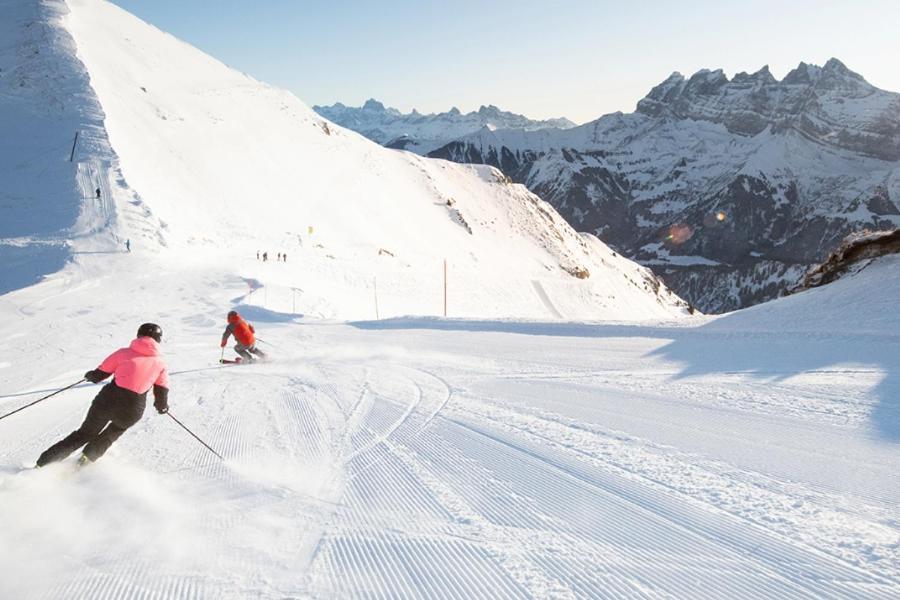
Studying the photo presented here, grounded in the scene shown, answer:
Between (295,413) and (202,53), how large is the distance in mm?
87045

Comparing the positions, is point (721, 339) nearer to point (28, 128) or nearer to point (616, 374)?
point (616, 374)

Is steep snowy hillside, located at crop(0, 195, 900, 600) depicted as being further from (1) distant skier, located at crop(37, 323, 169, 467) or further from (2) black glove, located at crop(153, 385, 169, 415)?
(2) black glove, located at crop(153, 385, 169, 415)

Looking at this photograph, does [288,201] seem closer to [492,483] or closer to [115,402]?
[115,402]

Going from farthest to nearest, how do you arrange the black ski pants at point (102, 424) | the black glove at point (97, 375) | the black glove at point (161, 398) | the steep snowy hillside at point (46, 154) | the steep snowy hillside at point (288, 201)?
the steep snowy hillside at point (288, 201) → the steep snowy hillside at point (46, 154) → the black glove at point (161, 398) → the black glove at point (97, 375) → the black ski pants at point (102, 424)

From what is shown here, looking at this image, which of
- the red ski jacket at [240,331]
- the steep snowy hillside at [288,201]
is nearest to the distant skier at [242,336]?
the red ski jacket at [240,331]

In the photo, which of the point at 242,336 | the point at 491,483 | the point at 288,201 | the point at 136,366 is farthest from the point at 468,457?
the point at 288,201

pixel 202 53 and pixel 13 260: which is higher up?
pixel 202 53

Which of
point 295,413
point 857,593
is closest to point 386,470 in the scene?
point 295,413

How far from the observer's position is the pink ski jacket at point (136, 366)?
5586 millimetres

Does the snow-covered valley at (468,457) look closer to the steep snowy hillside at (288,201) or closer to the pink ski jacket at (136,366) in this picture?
the pink ski jacket at (136,366)

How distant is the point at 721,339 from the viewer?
11086 mm

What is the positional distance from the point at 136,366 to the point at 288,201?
50.6 meters

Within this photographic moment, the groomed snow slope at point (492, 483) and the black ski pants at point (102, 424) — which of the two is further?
the black ski pants at point (102, 424)

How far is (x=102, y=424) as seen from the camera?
5473 millimetres
